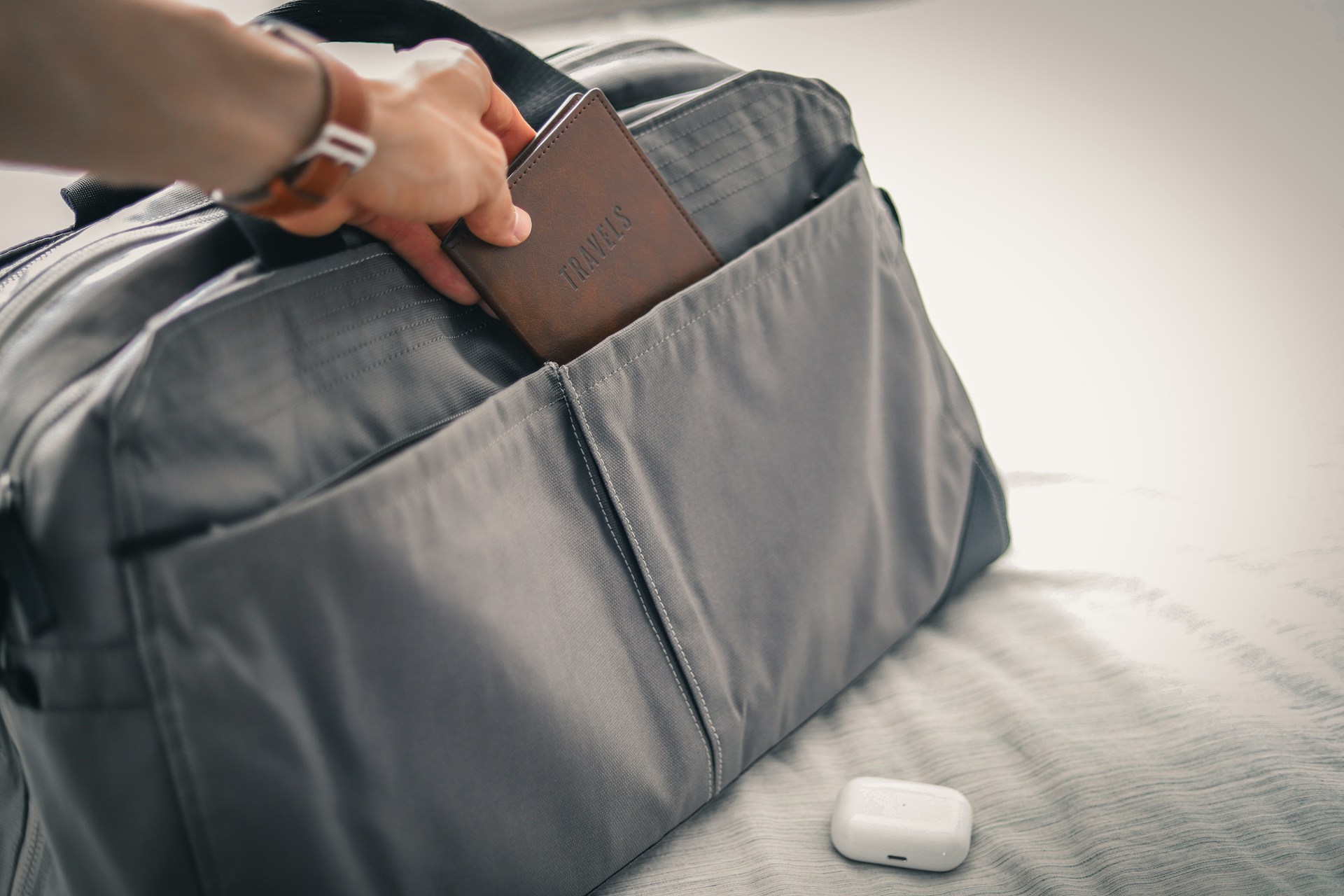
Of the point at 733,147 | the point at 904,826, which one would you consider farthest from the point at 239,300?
the point at 904,826

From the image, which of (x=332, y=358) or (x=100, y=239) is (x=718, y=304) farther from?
(x=100, y=239)

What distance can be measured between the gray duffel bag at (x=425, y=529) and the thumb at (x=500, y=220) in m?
0.05

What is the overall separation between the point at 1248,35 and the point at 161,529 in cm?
123

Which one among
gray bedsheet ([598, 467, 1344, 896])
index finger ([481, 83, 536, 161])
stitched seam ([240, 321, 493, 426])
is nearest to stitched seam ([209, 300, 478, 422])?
stitched seam ([240, 321, 493, 426])

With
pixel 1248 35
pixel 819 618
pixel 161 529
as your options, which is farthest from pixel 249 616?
pixel 1248 35

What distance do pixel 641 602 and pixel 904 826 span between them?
210 millimetres

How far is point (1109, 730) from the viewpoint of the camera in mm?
540

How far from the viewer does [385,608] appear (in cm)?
38

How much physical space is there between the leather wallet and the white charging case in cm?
34

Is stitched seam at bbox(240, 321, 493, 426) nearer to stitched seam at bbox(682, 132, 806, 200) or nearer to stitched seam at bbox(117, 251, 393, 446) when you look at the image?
stitched seam at bbox(117, 251, 393, 446)

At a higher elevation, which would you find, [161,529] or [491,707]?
[161,529]

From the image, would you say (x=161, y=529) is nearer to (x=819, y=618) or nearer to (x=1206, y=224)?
(x=819, y=618)

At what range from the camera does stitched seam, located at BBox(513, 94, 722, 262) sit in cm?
46

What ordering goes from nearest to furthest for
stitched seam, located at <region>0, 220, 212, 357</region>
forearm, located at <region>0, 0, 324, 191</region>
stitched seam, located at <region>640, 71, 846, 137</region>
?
forearm, located at <region>0, 0, 324, 191</region> < stitched seam, located at <region>0, 220, 212, 357</region> < stitched seam, located at <region>640, 71, 846, 137</region>
